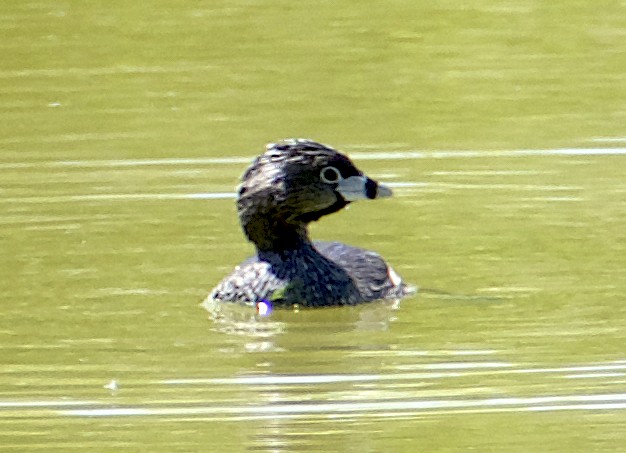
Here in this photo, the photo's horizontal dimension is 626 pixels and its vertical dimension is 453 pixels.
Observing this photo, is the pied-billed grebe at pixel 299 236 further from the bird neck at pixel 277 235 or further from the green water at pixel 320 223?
the green water at pixel 320 223

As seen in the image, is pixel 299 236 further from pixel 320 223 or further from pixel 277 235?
pixel 320 223

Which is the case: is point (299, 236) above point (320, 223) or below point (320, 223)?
above

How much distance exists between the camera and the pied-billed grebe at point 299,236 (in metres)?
12.6

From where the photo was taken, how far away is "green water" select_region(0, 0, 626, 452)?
10.1 meters

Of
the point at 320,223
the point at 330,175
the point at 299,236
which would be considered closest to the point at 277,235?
the point at 299,236

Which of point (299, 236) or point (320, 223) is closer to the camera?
point (299, 236)

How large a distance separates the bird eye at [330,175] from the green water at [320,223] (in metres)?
0.79

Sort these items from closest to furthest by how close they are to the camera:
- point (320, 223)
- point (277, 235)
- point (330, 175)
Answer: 1. point (330, 175)
2. point (277, 235)
3. point (320, 223)

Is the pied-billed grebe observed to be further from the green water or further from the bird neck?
the green water

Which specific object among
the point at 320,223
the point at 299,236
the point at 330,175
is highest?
the point at 330,175

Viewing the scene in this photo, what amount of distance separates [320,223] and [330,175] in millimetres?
2175

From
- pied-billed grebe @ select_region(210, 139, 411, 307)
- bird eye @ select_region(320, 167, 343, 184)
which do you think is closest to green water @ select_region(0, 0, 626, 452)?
pied-billed grebe @ select_region(210, 139, 411, 307)

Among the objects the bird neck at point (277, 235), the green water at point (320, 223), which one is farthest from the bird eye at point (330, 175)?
the green water at point (320, 223)

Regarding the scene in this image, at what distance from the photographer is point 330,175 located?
12.8m
